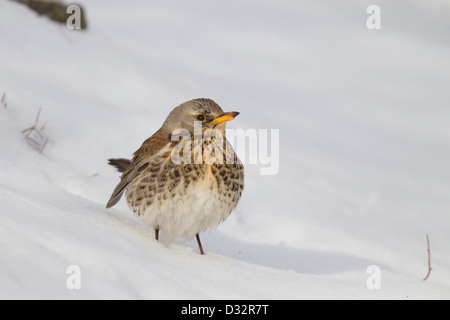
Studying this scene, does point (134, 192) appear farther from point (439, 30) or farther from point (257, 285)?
point (439, 30)

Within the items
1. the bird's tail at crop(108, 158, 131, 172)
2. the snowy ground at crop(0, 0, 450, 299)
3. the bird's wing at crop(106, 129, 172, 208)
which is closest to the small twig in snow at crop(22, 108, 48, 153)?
the snowy ground at crop(0, 0, 450, 299)

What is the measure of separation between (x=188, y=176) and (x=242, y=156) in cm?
281

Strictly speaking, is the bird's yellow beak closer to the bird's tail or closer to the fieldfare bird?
the fieldfare bird

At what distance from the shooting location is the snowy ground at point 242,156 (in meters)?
3.35

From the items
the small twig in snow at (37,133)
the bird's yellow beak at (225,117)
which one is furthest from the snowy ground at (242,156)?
the bird's yellow beak at (225,117)

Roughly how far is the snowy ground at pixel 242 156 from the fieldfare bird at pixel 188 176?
0.21 metres

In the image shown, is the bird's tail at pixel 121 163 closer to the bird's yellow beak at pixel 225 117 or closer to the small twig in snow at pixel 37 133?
the small twig in snow at pixel 37 133

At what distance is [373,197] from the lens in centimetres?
730

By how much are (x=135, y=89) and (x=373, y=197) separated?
3066 millimetres

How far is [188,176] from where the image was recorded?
4.18m

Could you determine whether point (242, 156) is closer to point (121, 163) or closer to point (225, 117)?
point (121, 163)

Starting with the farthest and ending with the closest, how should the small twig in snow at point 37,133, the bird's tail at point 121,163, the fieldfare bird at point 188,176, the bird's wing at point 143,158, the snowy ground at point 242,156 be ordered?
the small twig in snow at point 37,133 < the bird's tail at point 121,163 < the bird's wing at point 143,158 < the fieldfare bird at point 188,176 < the snowy ground at point 242,156
